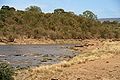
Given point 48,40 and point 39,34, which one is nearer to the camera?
point 48,40

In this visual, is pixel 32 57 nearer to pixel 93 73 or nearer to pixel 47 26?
pixel 93 73

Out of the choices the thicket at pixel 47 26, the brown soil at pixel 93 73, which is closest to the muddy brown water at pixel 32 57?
the brown soil at pixel 93 73

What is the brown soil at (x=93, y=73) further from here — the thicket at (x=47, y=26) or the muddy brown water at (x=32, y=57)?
the thicket at (x=47, y=26)

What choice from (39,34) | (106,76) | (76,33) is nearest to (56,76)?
(106,76)

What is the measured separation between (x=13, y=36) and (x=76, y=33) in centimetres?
2780

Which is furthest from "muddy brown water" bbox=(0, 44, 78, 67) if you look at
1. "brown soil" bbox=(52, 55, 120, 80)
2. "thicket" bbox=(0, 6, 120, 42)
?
"thicket" bbox=(0, 6, 120, 42)

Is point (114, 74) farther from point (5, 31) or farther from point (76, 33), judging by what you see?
point (76, 33)

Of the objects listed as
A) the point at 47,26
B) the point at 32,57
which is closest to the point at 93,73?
the point at 32,57

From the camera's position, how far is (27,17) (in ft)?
429

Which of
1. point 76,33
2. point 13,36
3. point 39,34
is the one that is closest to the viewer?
point 13,36

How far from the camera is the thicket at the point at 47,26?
111312 millimetres

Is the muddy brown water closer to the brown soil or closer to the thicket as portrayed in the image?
the brown soil

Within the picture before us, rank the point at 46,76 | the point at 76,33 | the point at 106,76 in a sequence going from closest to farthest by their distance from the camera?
the point at 106,76, the point at 46,76, the point at 76,33

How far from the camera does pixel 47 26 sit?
126 metres
